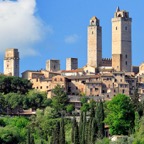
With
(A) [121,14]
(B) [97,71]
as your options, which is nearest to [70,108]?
(B) [97,71]

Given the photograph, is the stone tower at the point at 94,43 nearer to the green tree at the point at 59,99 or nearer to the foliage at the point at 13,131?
the green tree at the point at 59,99

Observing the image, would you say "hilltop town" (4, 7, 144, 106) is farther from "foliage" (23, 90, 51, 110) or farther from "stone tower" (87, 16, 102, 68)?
"foliage" (23, 90, 51, 110)

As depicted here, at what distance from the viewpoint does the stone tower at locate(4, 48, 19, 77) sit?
326 feet

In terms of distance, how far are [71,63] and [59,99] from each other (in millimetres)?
18608

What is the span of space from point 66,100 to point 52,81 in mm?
7826

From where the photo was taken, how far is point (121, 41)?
3701 inches

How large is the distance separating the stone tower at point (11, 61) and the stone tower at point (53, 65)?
11.3 feet

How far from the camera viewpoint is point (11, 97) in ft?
255

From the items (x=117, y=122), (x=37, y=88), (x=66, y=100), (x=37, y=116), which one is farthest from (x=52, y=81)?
(x=117, y=122)

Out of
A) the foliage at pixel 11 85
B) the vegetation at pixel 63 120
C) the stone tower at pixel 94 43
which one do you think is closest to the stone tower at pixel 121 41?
the stone tower at pixel 94 43

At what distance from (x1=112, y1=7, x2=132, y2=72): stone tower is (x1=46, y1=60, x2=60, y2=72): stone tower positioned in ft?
23.3

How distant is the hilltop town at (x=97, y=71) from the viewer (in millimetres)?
84562

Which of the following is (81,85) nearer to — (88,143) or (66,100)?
(66,100)

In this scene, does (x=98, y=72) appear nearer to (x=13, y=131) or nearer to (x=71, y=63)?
(x=71, y=63)
